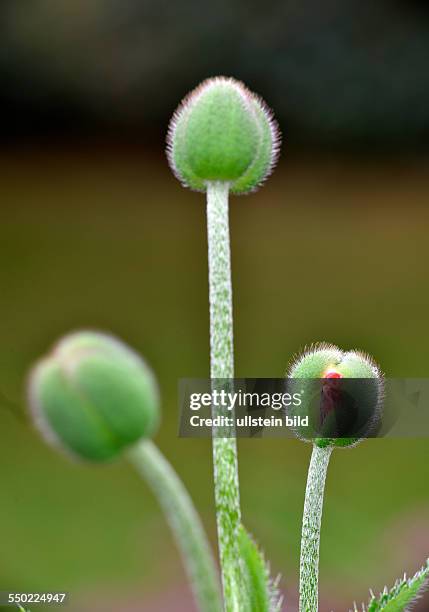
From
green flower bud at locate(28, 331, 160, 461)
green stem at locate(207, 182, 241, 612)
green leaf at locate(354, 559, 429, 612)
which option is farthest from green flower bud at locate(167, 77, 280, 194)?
green leaf at locate(354, 559, 429, 612)

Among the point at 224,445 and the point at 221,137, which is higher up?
the point at 221,137

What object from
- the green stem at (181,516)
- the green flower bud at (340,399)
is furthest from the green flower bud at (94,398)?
the green flower bud at (340,399)

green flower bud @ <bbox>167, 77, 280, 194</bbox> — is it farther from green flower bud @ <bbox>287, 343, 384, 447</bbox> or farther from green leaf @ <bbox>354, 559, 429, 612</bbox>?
green leaf @ <bbox>354, 559, 429, 612</bbox>

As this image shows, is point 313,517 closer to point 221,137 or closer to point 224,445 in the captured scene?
point 224,445

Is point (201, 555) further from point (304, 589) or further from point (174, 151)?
point (174, 151)

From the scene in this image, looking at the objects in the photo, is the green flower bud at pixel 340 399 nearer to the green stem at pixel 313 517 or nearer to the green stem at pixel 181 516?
the green stem at pixel 313 517

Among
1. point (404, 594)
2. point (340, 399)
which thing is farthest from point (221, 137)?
point (404, 594)
